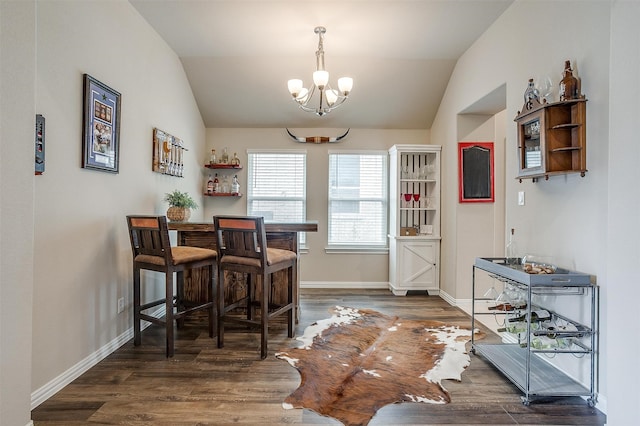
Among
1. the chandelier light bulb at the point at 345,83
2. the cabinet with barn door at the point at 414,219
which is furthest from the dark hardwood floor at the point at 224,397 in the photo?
the chandelier light bulb at the point at 345,83

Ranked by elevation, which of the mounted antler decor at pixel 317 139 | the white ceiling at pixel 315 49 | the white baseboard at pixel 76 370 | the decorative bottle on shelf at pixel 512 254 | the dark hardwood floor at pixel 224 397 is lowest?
the dark hardwood floor at pixel 224 397

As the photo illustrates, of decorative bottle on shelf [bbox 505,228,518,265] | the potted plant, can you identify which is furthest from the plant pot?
decorative bottle on shelf [bbox 505,228,518,265]

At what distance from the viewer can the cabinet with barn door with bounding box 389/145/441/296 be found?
16.2 feet

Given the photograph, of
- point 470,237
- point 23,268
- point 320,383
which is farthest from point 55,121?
point 470,237

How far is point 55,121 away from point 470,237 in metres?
4.25

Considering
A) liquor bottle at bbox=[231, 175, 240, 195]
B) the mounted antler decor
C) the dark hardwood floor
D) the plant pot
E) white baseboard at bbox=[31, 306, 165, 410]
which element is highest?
the mounted antler decor

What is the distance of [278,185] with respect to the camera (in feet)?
18.1

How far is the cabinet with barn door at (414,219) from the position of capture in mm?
4938

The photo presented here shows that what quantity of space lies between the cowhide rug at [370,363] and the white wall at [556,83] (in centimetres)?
101

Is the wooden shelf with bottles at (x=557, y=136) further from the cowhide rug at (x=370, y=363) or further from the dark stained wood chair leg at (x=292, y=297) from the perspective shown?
the dark stained wood chair leg at (x=292, y=297)

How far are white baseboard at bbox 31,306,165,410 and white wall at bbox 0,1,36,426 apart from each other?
44 cm

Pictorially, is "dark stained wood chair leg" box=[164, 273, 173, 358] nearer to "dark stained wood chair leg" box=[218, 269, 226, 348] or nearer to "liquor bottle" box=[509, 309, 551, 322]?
"dark stained wood chair leg" box=[218, 269, 226, 348]

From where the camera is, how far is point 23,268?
174 centimetres

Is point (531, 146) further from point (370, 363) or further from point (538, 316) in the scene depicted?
point (370, 363)
